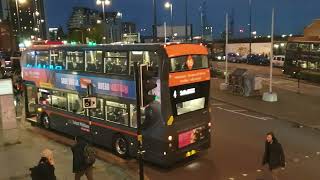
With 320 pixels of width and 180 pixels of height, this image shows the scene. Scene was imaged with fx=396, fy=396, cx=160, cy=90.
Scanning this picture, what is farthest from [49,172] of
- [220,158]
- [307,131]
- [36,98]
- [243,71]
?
[243,71]

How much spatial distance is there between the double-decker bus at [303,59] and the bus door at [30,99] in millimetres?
23974

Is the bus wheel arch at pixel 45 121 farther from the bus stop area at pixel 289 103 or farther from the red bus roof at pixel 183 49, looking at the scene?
the bus stop area at pixel 289 103

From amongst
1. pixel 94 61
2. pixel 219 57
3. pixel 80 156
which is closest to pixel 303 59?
pixel 94 61

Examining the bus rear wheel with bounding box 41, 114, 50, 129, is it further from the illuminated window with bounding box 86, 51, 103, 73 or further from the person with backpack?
the person with backpack

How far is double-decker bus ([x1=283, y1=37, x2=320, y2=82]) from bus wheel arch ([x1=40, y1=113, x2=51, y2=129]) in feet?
79.5

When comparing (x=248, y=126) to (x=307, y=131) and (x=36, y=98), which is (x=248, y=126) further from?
(x=36, y=98)

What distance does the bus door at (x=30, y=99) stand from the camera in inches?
755

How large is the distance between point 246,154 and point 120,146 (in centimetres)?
444

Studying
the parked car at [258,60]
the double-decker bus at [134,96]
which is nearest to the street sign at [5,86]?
the double-decker bus at [134,96]

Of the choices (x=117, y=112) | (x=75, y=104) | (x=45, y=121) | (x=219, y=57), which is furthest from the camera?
(x=219, y=57)

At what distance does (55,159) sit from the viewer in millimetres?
13211

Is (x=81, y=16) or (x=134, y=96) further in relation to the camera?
(x=81, y=16)

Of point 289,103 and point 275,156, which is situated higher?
point 275,156

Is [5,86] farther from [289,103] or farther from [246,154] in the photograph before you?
[289,103]
